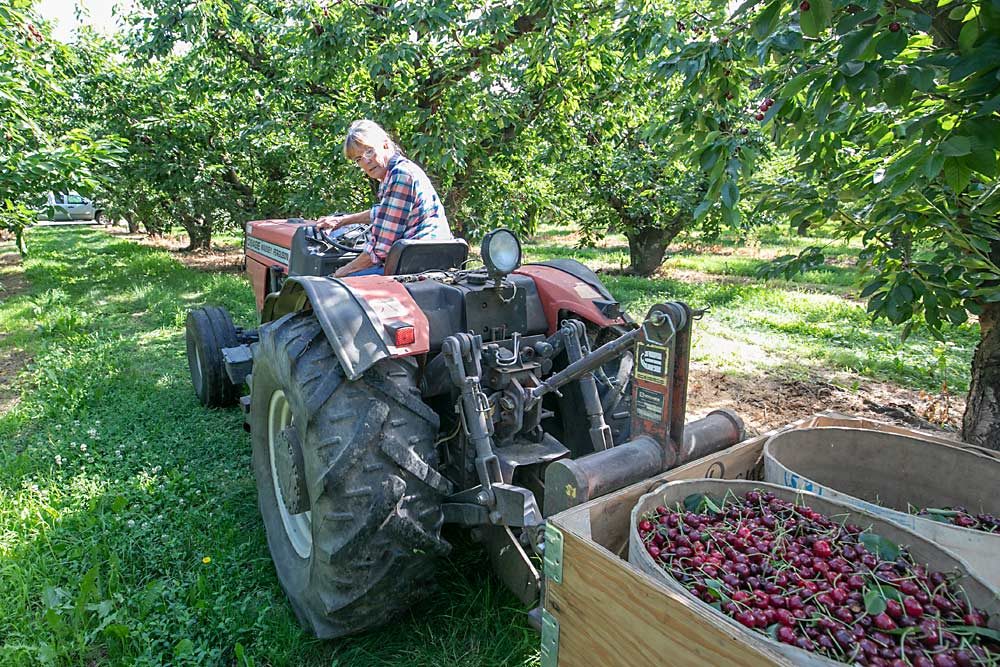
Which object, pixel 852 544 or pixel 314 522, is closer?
pixel 852 544

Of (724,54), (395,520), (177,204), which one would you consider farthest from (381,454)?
(177,204)

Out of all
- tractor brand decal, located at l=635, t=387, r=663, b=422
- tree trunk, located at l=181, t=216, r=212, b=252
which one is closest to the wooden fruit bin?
tractor brand decal, located at l=635, t=387, r=663, b=422

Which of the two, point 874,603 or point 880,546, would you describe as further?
point 880,546

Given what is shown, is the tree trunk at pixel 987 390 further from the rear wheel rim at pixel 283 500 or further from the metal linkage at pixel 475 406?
the rear wheel rim at pixel 283 500

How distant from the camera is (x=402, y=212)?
11.1ft

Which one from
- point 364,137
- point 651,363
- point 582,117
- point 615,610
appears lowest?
point 615,610

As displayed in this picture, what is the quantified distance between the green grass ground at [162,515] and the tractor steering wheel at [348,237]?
1.45 m

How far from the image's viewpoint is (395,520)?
211 centimetres

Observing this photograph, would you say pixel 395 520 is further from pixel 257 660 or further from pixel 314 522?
pixel 257 660

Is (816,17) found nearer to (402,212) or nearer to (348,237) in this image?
(402,212)

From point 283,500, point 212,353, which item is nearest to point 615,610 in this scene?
point 283,500

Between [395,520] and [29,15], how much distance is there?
9.23m

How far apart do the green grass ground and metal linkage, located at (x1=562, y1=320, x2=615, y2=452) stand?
77cm

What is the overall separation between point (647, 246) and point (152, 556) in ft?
36.4
